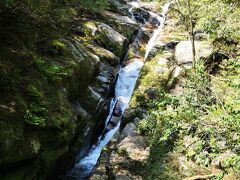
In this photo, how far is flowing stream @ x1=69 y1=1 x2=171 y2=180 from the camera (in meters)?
12.8

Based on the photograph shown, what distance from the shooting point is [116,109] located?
16094mm

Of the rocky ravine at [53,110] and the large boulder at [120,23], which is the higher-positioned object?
the large boulder at [120,23]

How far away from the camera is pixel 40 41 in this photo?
11492 mm

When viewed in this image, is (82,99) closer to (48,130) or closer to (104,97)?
(104,97)

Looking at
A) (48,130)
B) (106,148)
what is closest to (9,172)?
(48,130)

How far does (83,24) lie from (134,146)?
7.69 metres

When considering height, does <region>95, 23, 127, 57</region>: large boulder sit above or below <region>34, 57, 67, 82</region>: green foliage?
above

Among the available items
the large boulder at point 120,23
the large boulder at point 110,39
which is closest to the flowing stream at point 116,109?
the large boulder at point 110,39

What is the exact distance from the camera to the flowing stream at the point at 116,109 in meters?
12.8

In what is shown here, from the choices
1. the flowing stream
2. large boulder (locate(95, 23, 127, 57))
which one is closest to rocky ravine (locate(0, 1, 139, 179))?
the flowing stream

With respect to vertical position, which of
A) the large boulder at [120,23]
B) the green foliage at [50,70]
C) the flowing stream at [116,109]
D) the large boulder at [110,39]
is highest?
the large boulder at [120,23]

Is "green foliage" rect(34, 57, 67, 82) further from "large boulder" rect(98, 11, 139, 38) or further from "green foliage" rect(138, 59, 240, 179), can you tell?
"large boulder" rect(98, 11, 139, 38)

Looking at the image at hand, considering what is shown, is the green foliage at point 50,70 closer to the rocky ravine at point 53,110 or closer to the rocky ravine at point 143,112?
the rocky ravine at point 53,110

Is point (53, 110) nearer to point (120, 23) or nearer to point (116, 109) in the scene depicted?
point (116, 109)
